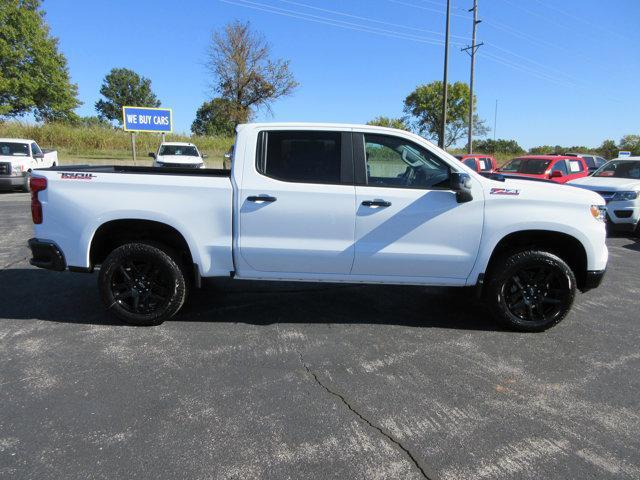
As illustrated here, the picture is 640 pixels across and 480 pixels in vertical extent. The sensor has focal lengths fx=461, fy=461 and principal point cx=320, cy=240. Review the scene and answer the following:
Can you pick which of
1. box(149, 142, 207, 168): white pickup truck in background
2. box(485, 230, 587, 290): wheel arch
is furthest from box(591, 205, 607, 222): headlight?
box(149, 142, 207, 168): white pickup truck in background

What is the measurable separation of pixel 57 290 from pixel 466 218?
4.80 metres

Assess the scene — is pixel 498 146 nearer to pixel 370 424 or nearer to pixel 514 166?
pixel 514 166

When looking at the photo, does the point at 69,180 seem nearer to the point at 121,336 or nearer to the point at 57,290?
the point at 121,336

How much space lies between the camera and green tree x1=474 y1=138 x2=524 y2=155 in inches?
2542

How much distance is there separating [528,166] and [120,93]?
10594 cm

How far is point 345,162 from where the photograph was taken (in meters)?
4.29

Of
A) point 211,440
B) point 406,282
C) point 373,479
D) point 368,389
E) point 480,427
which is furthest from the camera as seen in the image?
point 406,282

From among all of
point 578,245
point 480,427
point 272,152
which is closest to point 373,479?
point 480,427

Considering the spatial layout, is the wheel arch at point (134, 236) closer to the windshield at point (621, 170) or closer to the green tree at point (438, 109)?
the windshield at point (621, 170)

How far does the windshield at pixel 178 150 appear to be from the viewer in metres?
19.1

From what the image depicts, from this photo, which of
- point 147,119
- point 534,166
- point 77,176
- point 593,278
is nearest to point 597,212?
point 593,278

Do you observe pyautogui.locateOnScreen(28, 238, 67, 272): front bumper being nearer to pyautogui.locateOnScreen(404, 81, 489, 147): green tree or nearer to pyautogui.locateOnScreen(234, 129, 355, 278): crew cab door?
pyautogui.locateOnScreen(234, 129, 355, 278): crew cab door

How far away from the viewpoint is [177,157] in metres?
18.2

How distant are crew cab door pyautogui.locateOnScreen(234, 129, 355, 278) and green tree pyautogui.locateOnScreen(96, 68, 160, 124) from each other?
10838 centimetres
